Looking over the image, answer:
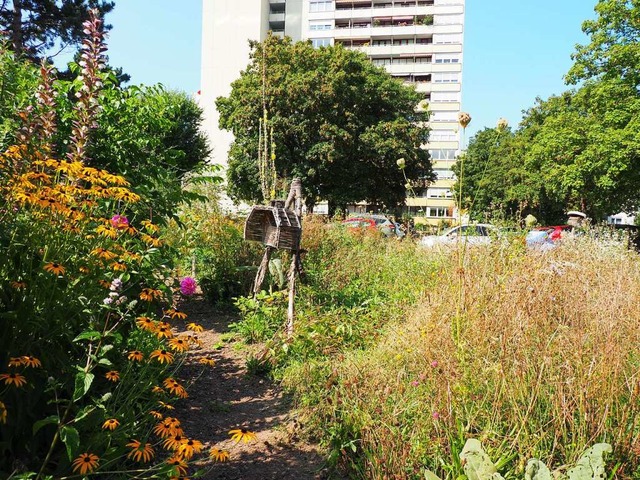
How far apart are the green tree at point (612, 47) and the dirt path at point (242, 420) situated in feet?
59.5

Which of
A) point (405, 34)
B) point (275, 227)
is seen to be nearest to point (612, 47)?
point (275, 227)

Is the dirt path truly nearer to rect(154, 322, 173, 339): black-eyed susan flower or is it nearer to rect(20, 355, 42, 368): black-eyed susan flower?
rect(154, 322, 173, 339): black-eyed susan flower

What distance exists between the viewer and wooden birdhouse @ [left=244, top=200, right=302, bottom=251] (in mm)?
4672

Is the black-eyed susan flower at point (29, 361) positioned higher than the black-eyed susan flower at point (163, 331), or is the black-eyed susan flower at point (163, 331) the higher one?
the black-eyed susan flower at point (163, 331)

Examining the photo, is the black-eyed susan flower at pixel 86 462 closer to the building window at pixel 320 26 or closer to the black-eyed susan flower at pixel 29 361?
the black-eyed susan flower at pixel 29 361

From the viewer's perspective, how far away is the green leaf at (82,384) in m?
1.70

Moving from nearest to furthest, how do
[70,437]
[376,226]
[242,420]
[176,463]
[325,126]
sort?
1. [70,437]
2. [176,463]
3. [242,420]
4. [376,226]
5. [325,126]

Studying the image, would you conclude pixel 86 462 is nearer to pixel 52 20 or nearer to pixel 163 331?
pixel 163 331

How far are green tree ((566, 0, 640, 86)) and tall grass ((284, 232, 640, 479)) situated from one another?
1665 centimetres

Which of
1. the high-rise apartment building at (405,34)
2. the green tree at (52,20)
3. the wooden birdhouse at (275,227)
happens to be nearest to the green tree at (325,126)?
the green tree at (52,20)

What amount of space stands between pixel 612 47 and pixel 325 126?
11683mm

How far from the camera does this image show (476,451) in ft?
6.33

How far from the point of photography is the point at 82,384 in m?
1.75

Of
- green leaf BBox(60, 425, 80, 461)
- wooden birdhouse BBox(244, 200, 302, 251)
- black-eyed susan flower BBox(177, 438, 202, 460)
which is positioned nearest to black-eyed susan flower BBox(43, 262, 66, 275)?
green leaf BBox(60, 425, 80, 461)
